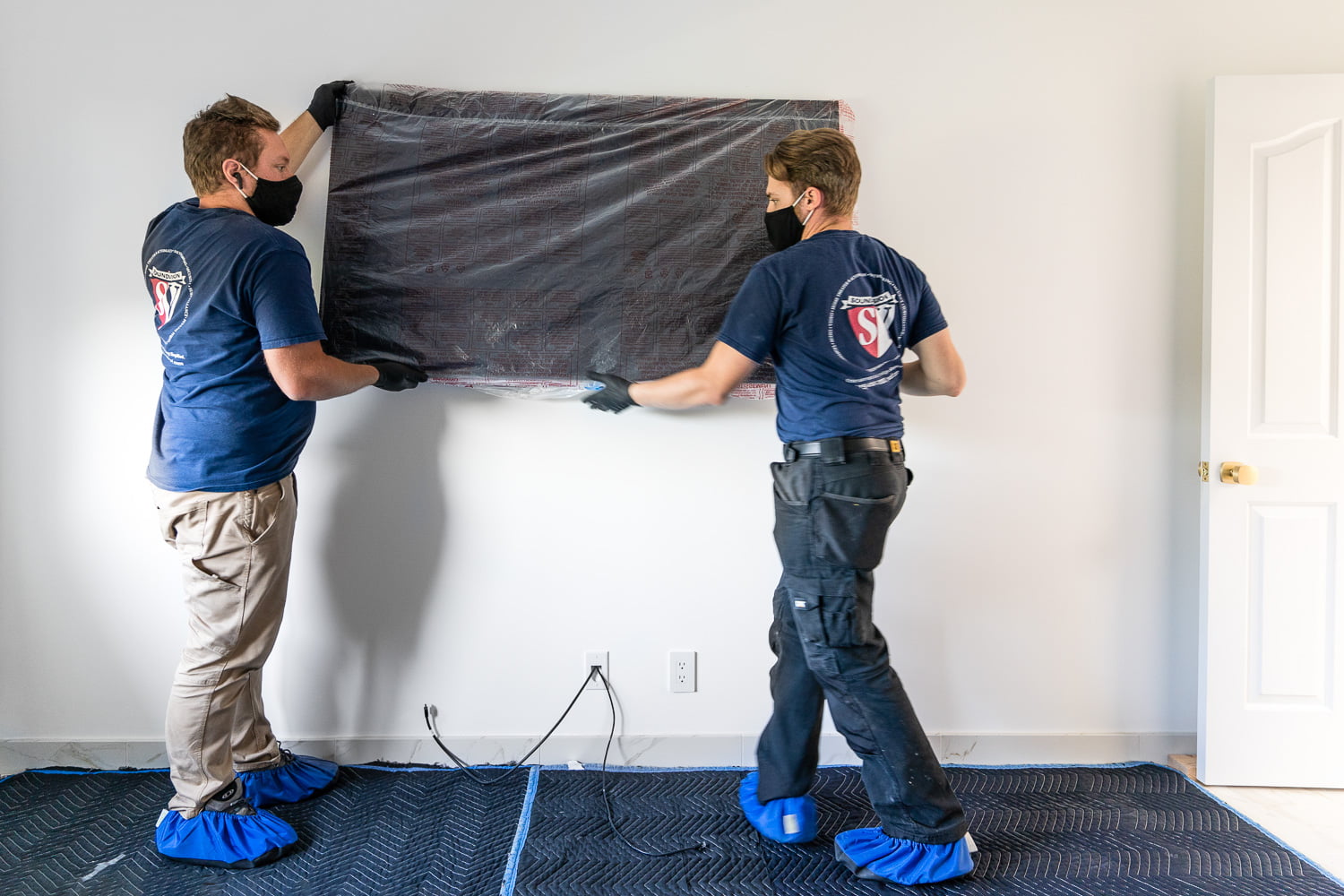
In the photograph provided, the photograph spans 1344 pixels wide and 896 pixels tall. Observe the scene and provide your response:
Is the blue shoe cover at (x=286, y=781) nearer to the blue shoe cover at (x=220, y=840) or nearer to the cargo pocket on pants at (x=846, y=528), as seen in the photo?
the blue shoe cover at (x=220, y=840)

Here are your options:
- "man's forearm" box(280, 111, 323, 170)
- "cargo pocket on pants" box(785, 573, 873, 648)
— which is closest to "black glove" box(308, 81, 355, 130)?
"man's forearm" box(280, 111, 323, 170)

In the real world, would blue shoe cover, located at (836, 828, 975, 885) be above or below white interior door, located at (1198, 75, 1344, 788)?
below

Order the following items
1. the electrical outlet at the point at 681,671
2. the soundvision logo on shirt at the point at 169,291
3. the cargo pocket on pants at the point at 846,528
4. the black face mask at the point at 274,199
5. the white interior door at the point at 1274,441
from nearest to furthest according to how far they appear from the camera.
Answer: the cargo pocket on pants at the point at 846,528 → the soundvision logo on shirt at the point at 169,291 → the black face mask at the point at 274,199 → the white interior door at the point at 1274,441 → the electrical outlet at the point at 681,671

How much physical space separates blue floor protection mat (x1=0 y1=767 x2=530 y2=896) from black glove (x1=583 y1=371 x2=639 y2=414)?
985 millimetres

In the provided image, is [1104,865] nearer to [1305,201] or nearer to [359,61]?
[1305,201]

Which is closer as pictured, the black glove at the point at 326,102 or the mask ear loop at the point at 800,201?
the mask ear loop at the point at 800,201

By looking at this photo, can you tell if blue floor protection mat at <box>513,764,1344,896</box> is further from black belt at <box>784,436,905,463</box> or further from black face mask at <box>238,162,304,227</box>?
black face mask at <box>238,162,304,227</box>

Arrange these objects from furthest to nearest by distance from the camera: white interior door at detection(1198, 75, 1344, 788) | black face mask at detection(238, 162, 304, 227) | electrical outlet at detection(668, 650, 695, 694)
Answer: electrical outlet at detection(668, 650, 695, 694) < white interior door at detection(1198, 75, 1344, 788) < black face mask at detection(238, 162, 304, 227)

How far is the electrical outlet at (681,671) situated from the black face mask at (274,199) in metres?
1.44

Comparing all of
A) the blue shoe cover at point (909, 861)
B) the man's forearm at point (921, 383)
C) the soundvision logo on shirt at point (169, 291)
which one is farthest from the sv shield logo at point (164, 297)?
the blue shoe cover at point (909, 861)

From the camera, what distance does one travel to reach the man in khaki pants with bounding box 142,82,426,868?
63.2 inches

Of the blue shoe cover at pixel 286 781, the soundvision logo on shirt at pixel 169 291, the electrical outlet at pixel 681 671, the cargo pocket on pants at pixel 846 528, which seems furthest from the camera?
the electrical outlet at pixel 681 671

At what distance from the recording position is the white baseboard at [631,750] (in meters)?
2.03

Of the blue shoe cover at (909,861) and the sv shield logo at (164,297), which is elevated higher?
the sv shield logo at (164,297)
